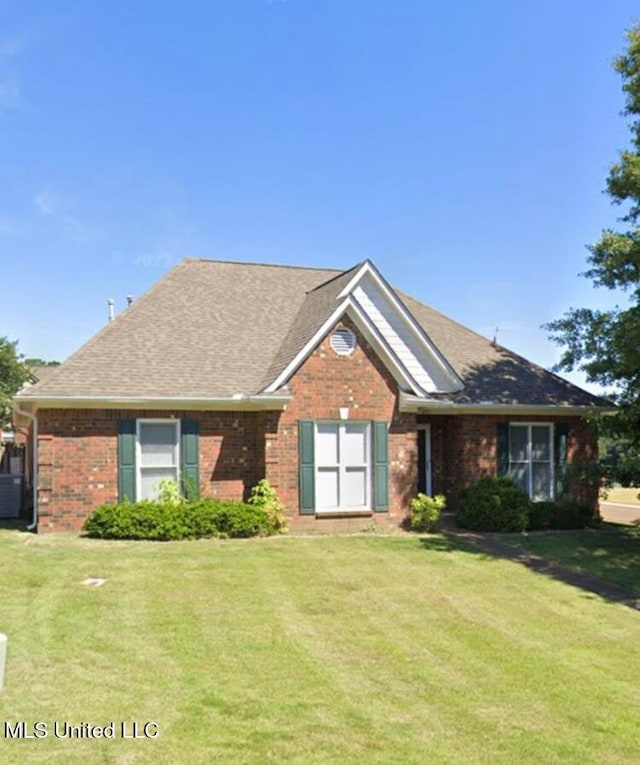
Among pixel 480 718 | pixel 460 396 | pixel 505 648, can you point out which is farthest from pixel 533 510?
pixel 480 718

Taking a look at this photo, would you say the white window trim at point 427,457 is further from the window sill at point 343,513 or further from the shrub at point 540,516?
the window sill at point 343,513

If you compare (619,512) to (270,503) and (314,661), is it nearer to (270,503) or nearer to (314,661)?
(270,503)

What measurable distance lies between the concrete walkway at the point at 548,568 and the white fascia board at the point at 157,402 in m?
5.24

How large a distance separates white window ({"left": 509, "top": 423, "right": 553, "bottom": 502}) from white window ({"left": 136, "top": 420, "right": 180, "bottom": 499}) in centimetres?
884

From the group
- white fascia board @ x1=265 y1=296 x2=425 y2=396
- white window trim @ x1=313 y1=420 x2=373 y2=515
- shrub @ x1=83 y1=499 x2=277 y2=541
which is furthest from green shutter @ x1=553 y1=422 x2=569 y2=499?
shrub @ x1=83 y1=499 x2=277 y2=541

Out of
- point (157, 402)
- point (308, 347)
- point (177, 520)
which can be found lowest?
point (177, 520)

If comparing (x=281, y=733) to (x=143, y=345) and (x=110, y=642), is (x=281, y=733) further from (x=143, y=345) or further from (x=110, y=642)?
(x=143, y=345)

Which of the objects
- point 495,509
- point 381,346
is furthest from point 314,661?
point 495,509

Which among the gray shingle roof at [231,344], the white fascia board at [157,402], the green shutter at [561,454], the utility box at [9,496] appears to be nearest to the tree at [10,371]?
the utility box at [9,496]

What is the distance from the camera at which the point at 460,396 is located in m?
17.6

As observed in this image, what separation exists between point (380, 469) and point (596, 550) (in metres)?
4.96

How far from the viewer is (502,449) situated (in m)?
18.0

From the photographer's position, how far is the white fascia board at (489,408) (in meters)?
16.1

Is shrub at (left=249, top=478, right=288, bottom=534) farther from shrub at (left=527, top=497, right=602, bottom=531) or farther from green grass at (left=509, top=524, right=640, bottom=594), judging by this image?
shrub at (left=527, top=497, right=602, bottom=531)
